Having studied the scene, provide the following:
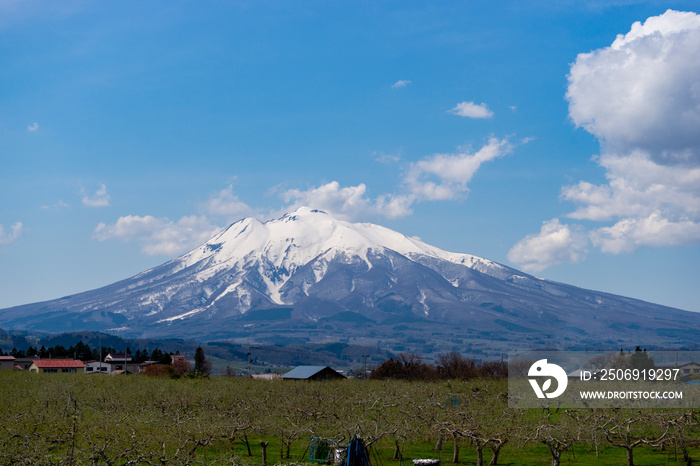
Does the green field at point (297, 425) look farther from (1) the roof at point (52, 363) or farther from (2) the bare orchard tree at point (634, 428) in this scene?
(1) the roof at point (52, 363)

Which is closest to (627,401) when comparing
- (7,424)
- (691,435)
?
(691,435)

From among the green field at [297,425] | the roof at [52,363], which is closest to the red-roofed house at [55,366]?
the roof at [52,363]

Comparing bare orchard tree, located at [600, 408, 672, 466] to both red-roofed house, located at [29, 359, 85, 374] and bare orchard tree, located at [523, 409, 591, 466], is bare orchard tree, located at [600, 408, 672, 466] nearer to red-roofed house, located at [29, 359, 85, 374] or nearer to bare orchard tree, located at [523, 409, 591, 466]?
bare orchard tree, located at [523, 409, 591, 466]

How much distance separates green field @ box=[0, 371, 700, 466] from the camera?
2711 centimetres

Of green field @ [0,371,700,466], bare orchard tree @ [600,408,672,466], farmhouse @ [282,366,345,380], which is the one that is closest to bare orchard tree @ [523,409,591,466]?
green field @ [0,371,700,466]

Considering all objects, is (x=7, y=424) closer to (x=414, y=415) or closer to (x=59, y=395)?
(x=59, y=395)

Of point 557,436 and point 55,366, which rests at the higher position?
point 557,436

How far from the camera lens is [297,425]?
3759cm

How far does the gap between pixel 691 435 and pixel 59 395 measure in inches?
1456

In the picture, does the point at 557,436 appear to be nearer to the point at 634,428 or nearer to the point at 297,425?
the point at 634,428

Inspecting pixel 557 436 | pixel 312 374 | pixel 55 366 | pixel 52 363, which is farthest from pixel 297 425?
pixel 52 363

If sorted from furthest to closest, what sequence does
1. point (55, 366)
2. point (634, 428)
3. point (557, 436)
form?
point (55, 366), point (634, 428), point (557, 436)

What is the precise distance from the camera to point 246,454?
3922 cm

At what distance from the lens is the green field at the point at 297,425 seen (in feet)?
88.9
